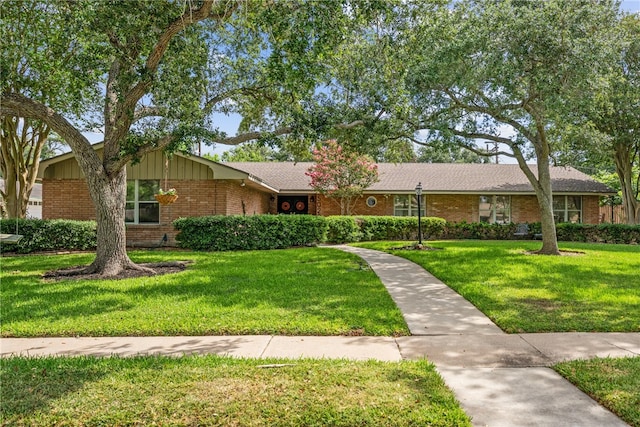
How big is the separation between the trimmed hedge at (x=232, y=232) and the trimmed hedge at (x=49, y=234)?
9.84 ft

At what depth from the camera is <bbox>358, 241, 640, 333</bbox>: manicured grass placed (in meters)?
5.21

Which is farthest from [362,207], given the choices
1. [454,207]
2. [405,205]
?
[454,207]

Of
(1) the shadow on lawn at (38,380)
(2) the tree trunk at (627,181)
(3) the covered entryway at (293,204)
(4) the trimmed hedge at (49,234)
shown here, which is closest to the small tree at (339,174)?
(3) the covered entryway at (293,204)

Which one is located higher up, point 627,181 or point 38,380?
point 627,181

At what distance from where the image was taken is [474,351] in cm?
416

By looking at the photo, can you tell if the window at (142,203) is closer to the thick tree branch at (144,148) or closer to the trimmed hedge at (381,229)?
the thick tree branch at (144,148)

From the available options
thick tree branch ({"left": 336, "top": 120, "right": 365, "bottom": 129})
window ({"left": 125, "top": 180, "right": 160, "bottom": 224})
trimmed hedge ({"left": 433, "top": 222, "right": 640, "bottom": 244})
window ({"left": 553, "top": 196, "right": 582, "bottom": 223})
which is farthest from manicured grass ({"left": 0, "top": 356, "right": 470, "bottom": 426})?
window ({"left": 553, "top": 196, "right": 582, "bottom": 223})

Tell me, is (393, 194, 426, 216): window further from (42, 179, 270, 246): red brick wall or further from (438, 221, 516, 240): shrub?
(42, 179, 270, 246): red brick wall

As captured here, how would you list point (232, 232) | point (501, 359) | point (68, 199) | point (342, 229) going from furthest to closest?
point (342, 229)
point (68, 199)
point (232, 232)
point (501, 359)

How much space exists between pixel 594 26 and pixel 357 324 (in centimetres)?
978

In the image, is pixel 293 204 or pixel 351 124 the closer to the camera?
pixel 351 124

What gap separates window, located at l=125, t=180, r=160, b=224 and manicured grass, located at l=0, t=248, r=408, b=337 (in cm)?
581

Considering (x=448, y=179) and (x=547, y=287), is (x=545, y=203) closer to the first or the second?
(x=547, y=287)

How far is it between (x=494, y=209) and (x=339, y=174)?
8974mm
